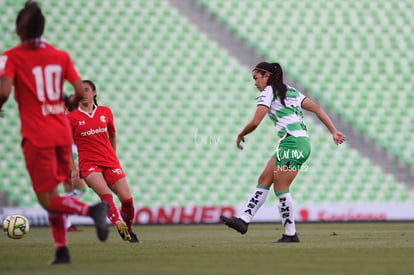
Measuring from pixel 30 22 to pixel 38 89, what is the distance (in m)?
0.47

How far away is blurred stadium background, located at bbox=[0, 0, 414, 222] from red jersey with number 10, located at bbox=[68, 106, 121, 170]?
7.54m

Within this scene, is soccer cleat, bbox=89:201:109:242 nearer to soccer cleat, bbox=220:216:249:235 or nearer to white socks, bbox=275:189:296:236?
soccer cleat, bbox=220:216:249:235

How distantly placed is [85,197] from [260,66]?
8.53 metres

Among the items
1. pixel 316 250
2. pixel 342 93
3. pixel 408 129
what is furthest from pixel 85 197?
pixel 316 250

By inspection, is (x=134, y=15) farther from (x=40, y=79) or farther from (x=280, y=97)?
(x=40, y=79)

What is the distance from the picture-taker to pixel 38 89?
586cm

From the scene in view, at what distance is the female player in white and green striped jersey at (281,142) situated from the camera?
875 cm

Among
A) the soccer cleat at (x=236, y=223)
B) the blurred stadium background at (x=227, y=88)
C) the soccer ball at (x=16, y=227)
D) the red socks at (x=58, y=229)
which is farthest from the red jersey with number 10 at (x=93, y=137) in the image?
the blurred stadium background at (x=227, y=88)

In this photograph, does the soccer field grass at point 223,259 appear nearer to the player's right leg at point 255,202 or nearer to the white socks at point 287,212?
the white socks at point 287,212

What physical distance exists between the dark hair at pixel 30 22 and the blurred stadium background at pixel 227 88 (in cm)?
1103

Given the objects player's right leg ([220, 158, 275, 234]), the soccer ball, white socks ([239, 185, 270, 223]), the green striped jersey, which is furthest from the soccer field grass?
the soccer ball

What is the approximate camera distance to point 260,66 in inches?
355

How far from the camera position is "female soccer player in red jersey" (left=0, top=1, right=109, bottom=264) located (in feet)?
19.0

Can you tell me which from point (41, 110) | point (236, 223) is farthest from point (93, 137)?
point (41, 110)
